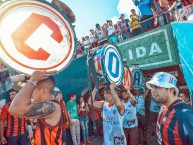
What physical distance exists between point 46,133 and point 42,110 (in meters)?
0.26

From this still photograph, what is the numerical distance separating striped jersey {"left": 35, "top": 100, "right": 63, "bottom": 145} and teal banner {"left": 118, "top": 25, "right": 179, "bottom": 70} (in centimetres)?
570

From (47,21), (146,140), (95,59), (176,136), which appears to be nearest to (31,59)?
(47,21)

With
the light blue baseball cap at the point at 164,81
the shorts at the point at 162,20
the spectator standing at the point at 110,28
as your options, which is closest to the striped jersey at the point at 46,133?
the light blue baseball cap at the point at 164,81

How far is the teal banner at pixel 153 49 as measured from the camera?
7.07 m

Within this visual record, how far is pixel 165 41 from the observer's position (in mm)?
7277

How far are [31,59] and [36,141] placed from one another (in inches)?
44.1

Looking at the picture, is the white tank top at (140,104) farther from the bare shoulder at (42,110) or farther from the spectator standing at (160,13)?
the bare shoulder at (42,110)

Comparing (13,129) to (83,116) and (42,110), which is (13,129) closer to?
(83,116)

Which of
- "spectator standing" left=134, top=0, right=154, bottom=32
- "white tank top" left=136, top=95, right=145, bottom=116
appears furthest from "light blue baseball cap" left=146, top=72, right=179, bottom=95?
"spectator standing" left=134, top=0, right=154, bottom=32

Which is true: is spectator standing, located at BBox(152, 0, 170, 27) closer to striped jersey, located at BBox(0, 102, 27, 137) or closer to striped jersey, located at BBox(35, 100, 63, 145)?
striped jersey, located at BBox(0, 102, 27, 137)

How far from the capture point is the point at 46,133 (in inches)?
83.7

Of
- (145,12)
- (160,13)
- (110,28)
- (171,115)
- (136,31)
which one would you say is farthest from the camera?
(110,28)

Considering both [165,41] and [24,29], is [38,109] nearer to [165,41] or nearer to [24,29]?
[24,29]

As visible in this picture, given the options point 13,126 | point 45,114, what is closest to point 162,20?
point 13,126
